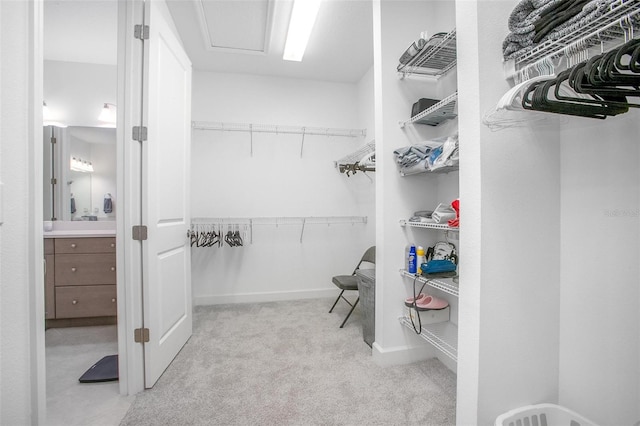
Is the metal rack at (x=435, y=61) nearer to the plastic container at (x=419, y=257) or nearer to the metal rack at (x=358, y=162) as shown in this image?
the metal rack at (x=358, y=162)

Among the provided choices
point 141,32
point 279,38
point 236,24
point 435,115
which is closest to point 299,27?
point 279,38

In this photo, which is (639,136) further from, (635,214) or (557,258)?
(557,258)

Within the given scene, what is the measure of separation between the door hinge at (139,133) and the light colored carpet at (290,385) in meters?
1.56

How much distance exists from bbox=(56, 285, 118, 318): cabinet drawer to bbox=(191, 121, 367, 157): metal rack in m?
1.96

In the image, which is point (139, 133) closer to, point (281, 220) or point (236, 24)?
point (236, 24)

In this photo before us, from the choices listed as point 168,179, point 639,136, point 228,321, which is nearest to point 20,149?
point 168,179

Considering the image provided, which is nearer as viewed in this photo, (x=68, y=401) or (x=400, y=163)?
(x=68, y=401)

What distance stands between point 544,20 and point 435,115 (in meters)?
0.86

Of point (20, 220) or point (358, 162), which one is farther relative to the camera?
point (358, 162)

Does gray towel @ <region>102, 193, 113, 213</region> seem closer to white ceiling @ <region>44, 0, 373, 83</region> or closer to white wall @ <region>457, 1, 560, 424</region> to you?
white ceiling @ <region>44, 0, 373, 83</region>

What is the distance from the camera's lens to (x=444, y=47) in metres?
1.59

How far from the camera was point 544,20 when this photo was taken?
912 mm

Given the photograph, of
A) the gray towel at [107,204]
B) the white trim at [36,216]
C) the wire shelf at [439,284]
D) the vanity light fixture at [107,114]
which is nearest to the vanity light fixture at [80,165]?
the gray towel at [107,204]

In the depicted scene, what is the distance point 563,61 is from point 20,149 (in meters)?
1.93
